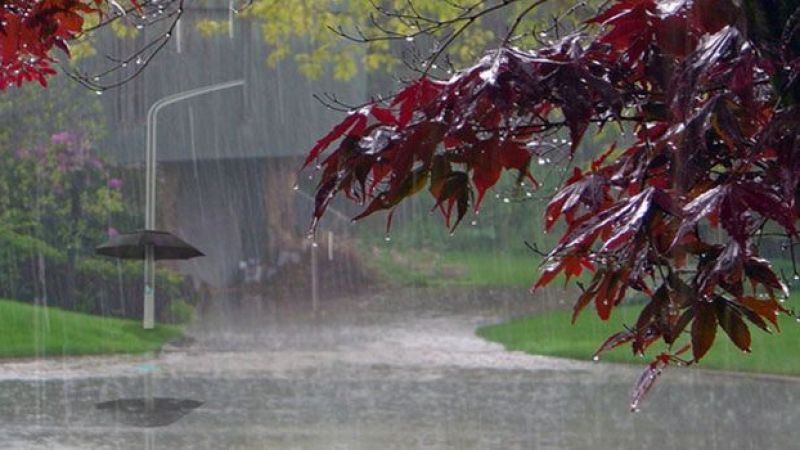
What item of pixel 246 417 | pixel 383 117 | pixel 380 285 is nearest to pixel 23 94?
pixel 380 285

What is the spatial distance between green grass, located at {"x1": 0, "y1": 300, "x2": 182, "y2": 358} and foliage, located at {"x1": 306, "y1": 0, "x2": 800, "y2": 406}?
1352 centimetres

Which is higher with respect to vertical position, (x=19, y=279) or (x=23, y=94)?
(x=23, y=94)

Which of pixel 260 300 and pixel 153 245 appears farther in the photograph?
pixel 260 300

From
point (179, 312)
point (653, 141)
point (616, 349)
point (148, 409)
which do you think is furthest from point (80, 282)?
point (653, 141)

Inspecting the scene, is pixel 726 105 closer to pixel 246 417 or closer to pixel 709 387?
pixel 246 417

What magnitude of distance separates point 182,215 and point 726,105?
71.7 feet

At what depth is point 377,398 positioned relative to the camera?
11938 millimetres

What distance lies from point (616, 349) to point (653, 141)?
1243 cm

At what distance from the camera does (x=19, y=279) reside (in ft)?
65.9

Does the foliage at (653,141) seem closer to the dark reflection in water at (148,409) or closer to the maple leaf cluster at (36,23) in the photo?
the maple leaf cluster at (36,23)

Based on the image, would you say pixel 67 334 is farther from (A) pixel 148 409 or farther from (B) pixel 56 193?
(A) pixel 148 409

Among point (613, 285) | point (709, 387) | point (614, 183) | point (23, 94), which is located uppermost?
point (23, 94)

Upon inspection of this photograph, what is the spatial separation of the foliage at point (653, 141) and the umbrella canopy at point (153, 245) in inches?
375

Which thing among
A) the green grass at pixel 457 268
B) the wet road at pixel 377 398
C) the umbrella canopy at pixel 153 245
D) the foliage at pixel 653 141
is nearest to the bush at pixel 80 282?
the wet road at pixel 377 398
